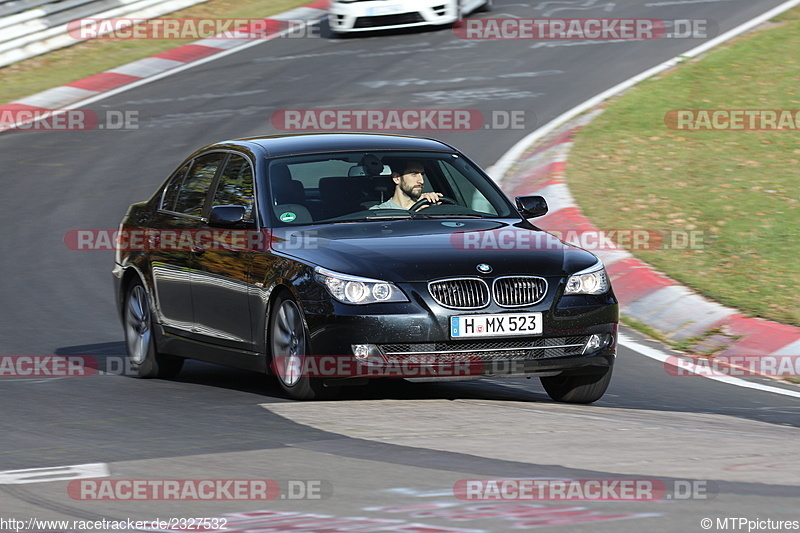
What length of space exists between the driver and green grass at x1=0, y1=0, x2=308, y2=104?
1469 cm

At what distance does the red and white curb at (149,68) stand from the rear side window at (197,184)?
12.1 m

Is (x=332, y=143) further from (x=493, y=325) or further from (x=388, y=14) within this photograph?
(x=388, y=14)

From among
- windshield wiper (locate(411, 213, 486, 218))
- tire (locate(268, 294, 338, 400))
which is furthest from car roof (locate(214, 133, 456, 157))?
tire (locate(268, 294, 338, 400))

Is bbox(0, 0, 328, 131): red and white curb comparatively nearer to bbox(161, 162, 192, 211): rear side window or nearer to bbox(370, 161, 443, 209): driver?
bbox(161, 162, 192, 211): rear side window

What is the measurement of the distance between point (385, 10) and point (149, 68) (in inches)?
167

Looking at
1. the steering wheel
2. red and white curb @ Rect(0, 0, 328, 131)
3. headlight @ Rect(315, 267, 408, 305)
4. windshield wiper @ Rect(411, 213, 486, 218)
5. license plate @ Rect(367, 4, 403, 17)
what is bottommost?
red and white curb @ Rect(0, 0, 328, 131)

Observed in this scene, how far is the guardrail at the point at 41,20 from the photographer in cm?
2528

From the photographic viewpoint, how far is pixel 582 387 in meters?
8.91

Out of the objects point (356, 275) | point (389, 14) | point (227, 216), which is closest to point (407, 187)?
point (227, 216)

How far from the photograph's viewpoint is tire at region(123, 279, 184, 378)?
10.3 metres

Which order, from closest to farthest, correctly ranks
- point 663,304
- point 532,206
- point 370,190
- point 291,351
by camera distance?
point 291,351 < point 370,190 < point 532,206 < point 663,304

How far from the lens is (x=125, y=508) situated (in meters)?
5.86

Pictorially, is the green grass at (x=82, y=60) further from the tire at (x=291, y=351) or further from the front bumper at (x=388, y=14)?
the tire at (x=291, y=351)

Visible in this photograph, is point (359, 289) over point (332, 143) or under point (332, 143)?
under
